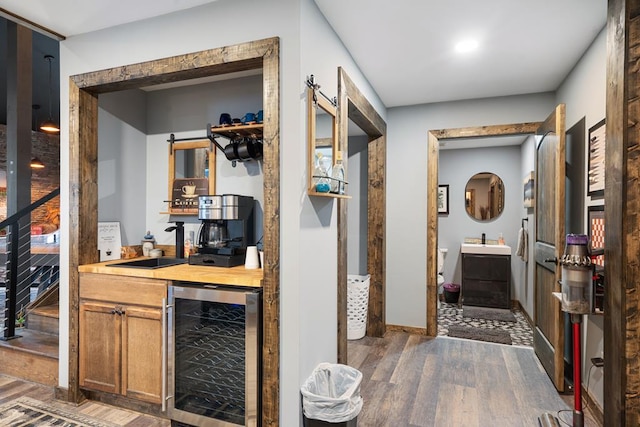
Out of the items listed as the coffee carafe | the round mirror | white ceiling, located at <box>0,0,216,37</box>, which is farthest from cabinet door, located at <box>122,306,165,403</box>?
the round mirror

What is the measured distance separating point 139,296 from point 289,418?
1.21m

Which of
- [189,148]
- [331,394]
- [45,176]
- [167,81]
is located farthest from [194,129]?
[45,176]

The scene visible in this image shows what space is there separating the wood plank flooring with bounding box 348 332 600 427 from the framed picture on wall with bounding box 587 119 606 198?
1.51 metres

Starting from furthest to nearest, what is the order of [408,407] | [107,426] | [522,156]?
[522,156], [408,407], [107,426]

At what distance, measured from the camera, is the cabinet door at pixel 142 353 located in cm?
232

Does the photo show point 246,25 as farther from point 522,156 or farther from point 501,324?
point 522,156

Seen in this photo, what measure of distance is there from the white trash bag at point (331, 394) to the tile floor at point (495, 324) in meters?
2.22

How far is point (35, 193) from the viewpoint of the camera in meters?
7.12

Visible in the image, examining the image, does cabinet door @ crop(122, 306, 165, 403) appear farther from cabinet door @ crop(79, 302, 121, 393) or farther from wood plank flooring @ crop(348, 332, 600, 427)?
wood plank flooring @ crop(348, 332, 600, 427)

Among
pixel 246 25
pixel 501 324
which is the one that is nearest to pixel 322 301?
pixel 246 25

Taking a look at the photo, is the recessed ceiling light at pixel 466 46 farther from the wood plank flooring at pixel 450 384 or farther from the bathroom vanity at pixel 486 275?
the bathroom vanity at pixel 486 275

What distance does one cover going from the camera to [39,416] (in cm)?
237

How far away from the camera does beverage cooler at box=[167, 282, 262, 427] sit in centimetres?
203

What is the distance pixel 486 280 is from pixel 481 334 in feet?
4.59
